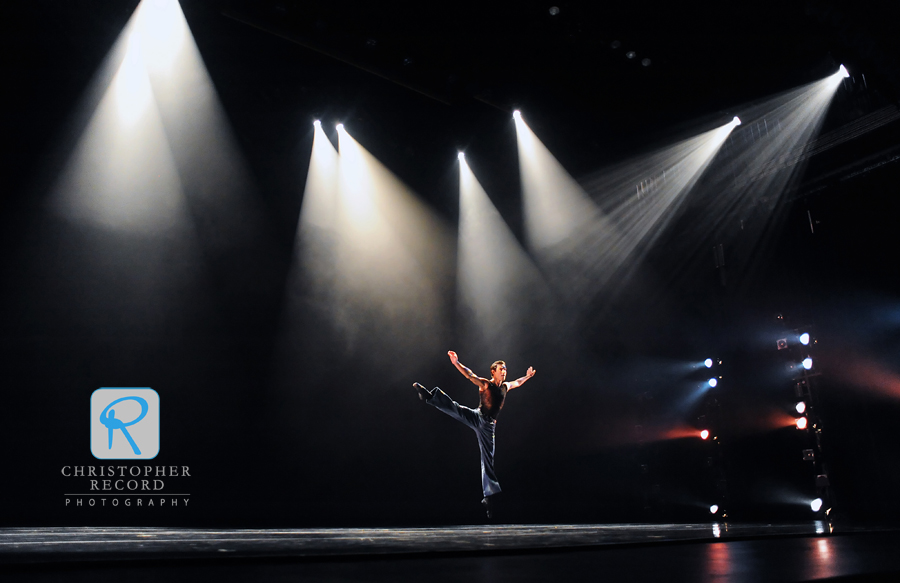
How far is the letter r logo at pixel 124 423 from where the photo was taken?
19.2ft

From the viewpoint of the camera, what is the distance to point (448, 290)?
290 inches

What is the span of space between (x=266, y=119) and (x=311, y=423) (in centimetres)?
305

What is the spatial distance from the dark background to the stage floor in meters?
1.90

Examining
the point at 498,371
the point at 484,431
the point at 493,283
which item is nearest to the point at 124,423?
the point at 484,431

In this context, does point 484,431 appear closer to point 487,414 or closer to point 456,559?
point 487,414

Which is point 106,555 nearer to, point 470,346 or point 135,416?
point 135,416

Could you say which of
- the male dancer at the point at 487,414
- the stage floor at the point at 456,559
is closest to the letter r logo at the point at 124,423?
the stage floor at the point at 456,559

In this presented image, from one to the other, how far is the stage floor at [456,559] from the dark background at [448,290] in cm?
190

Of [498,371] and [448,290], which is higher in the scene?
[448,290]

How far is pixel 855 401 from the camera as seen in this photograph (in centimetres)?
636

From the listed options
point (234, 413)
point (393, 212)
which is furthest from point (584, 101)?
point (234, 413)

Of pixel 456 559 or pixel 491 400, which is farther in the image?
pixel 491 400

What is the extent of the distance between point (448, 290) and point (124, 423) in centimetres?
338

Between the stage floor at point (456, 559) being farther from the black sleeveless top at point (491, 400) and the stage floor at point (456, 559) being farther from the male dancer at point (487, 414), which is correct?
the black sleeveless top at point (491, 400)
